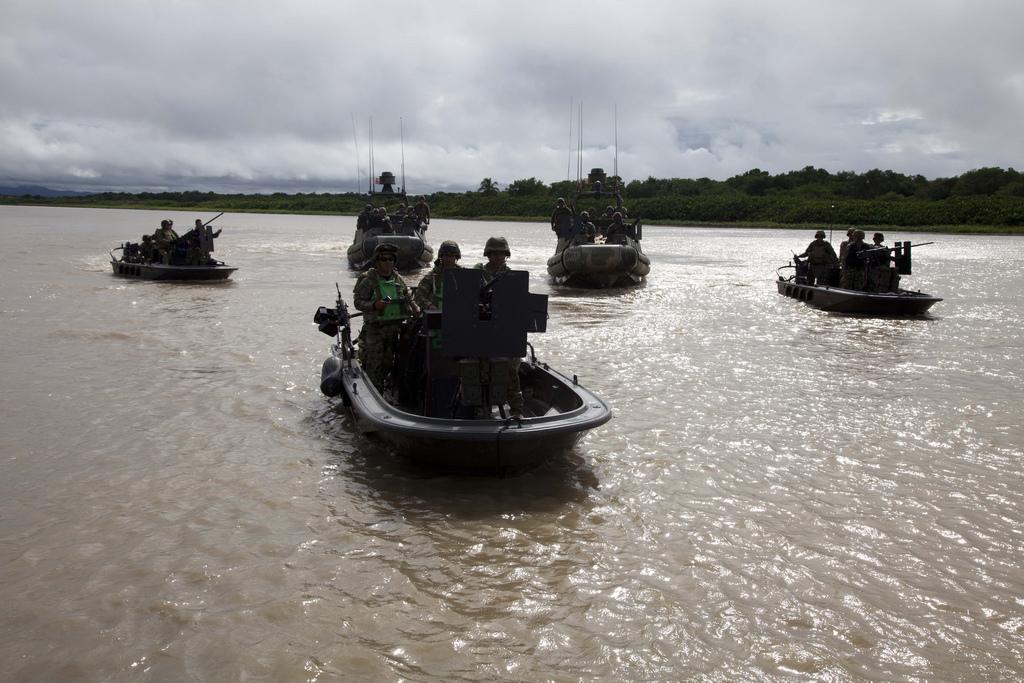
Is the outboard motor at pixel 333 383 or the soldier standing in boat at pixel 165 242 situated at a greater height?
the soldier standing in boat at pixel 165 242

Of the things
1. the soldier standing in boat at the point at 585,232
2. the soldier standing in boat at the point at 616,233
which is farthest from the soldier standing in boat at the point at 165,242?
the soldier standing in boat at the point at 616,233

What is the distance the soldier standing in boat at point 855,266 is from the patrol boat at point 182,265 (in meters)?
14.4

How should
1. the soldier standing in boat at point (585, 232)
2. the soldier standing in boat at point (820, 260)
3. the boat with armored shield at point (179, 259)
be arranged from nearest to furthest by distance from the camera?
the soldier standing in boat at point (820, 260), the boat with armored shield at point (179, 259), the soldier standing in boat at point (585, 232)

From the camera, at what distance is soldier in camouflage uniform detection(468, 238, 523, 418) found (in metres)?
6.67

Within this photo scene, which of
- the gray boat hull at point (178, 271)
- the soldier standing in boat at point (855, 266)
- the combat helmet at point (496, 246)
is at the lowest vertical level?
the gray boat hull at point (178, 271)

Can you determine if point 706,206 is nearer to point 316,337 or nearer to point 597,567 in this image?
point 316,337

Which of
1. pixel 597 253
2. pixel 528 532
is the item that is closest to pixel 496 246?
pixel 528 532

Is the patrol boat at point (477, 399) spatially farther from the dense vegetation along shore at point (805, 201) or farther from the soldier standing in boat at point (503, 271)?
the dense vegetation along shore at point (805, 201)

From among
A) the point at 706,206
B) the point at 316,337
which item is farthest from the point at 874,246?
the point at 706,206

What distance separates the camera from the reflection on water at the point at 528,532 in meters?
4.09

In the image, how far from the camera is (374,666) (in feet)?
12.9

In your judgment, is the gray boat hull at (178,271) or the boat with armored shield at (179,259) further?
the boat with armored shield at (179,259)

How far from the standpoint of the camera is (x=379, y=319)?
7.53 meters

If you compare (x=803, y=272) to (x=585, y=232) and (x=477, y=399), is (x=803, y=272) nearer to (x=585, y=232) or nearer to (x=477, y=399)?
(x=585, y=232)
